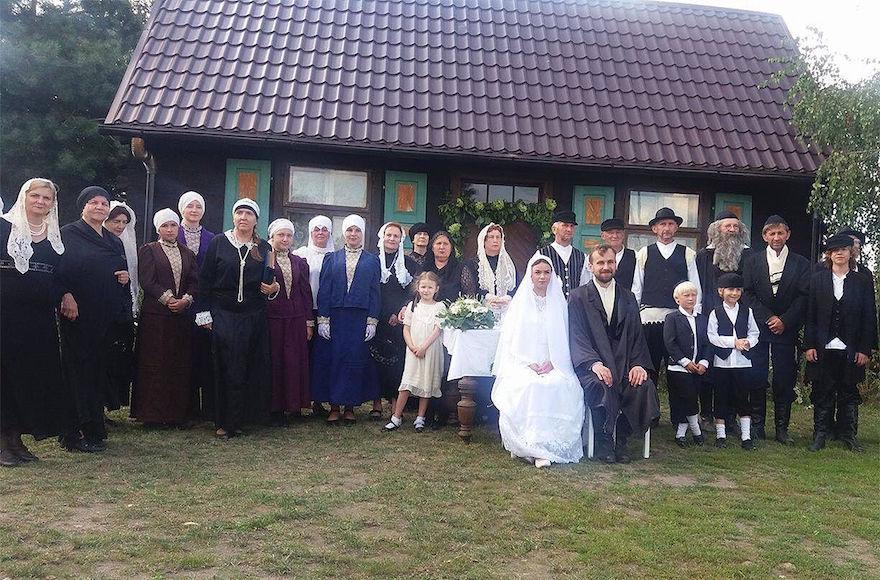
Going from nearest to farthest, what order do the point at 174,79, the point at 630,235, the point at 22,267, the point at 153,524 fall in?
the point at 153,524 → the point at 22,267 → the point at 174,79 → the point at 630,235

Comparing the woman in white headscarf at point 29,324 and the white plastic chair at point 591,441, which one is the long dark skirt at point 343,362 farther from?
the woman in white headscarf at point 29,324

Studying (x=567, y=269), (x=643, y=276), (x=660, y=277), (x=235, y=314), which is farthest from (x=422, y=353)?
(x=660, y=277)

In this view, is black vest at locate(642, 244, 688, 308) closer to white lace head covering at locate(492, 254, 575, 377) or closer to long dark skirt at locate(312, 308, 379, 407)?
white lace head covering at locate(492, 254, 575, 377)

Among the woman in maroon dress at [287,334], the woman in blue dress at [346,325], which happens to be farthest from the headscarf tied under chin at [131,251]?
the woman in blue dress at [346,325]

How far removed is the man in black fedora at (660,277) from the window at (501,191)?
10.6 feet

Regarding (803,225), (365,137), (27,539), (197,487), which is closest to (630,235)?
(803,225)

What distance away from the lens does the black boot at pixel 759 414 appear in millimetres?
6688

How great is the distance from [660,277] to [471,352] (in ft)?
6.13

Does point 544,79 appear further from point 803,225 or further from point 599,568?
point 599,568

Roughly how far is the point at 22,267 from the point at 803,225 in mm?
9248

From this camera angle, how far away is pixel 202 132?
8.90 metres

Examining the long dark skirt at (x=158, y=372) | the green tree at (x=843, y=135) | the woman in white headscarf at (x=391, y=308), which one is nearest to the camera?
the long dark skirt at (x=158, y=372)

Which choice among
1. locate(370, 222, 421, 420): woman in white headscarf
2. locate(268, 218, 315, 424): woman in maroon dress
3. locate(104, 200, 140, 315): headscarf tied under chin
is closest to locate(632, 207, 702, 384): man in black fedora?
locate(370, 222, 421, 420): woman in white headscarf

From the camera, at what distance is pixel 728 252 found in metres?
6.98
